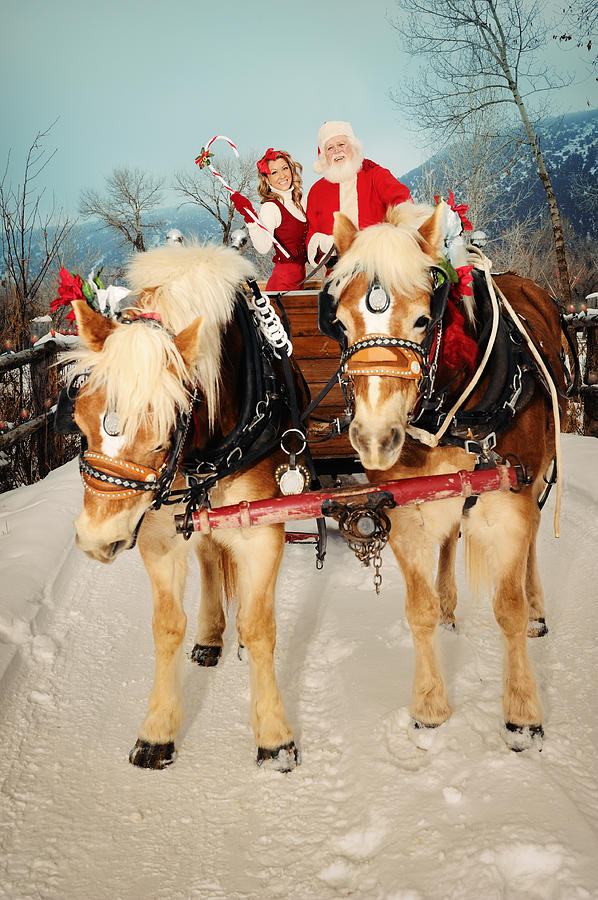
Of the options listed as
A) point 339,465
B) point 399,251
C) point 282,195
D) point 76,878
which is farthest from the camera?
point 282,195

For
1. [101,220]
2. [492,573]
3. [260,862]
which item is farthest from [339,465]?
[101,220]

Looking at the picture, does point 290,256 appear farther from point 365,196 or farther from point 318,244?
point 365,196

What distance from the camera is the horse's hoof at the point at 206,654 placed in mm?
3197

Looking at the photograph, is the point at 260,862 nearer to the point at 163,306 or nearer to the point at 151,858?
the point at 151,858

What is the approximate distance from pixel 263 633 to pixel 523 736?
1.10 metres

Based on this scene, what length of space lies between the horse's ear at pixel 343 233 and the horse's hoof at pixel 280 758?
1.94 m

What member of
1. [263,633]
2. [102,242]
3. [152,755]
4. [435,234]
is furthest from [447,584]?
[102,242]

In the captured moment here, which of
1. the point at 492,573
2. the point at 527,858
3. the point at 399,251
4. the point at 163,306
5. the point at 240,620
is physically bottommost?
the point at 527,858

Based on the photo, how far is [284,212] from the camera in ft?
13.8

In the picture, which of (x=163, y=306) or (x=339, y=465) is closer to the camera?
(x=163, y=306)

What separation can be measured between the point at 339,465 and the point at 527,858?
2212mm

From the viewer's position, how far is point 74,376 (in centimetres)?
199

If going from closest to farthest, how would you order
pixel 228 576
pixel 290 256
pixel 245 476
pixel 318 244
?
pixel 245 476 < pixel 228 576 < pixel 318 244 < pixel 290 256

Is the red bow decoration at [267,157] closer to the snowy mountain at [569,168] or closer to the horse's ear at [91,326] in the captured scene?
the horse's ear at [91,326]
